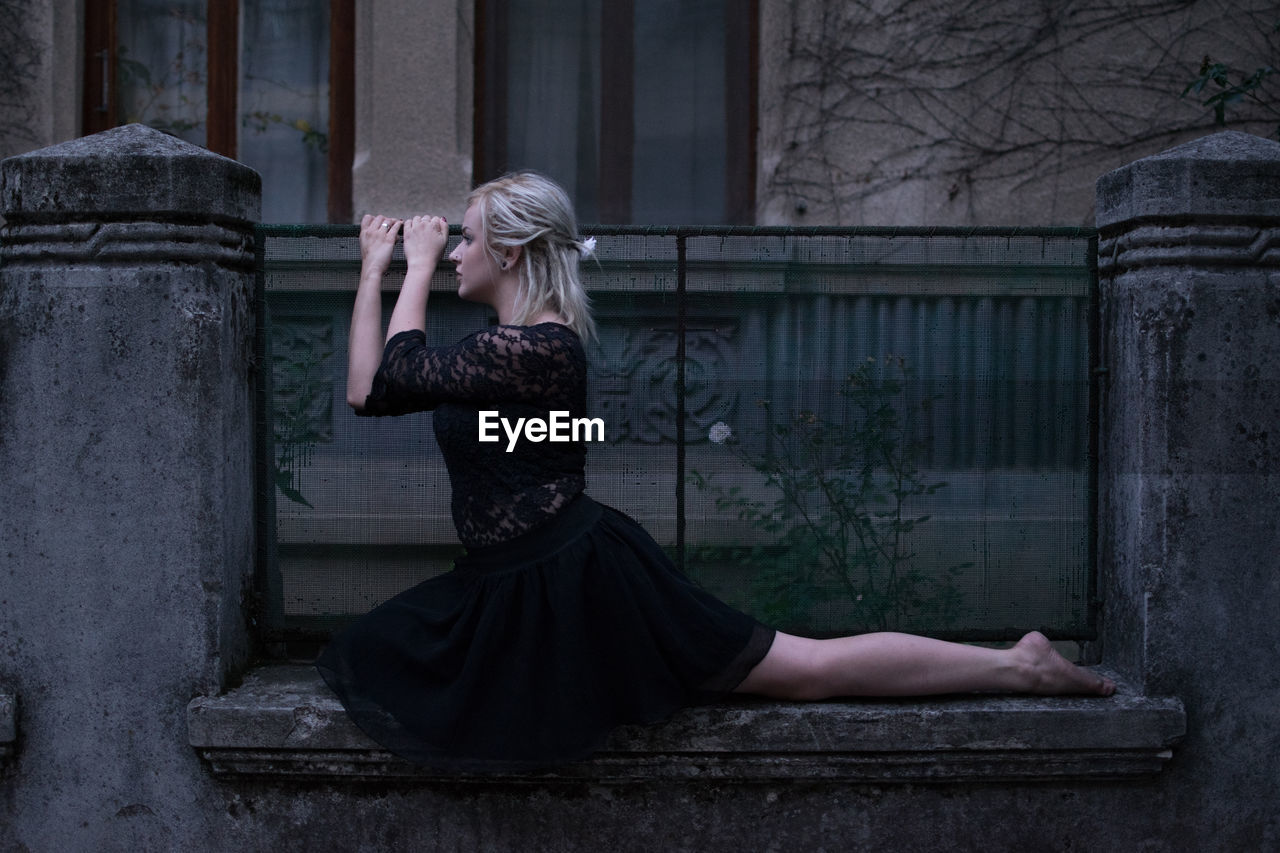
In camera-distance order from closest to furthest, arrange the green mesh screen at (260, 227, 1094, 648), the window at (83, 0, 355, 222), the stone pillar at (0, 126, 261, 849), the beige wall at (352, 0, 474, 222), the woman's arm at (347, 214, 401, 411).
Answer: the woman's arm at (347, 214, 401, 411) → the stone pillar at (0, 126, 261, 849) → the green mesh screen at (260, 227, 1094, 648) → the beige wall at (352, 0, 474, 222) → the window at (83, 0, 355, 222)

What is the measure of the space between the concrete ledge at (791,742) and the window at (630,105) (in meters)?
3.82

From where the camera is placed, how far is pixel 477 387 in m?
2.69

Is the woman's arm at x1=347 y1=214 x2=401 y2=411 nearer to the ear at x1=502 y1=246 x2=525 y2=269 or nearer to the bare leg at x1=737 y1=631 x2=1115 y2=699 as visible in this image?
the ear at x1=502 y1=246 x2=525 y2=269

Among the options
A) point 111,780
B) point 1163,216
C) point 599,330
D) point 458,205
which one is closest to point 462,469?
point 599,330

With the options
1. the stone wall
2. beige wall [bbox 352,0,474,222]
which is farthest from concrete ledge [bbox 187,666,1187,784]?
beige wall [bbox 352,0,474,222]

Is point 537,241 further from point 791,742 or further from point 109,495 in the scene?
point 791,742

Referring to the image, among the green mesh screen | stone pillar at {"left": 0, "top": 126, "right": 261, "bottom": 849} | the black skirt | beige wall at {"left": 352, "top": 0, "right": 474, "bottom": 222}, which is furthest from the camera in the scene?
beige wall at {"left": 352, "top": 0, "right": 474, "bottom": 222}

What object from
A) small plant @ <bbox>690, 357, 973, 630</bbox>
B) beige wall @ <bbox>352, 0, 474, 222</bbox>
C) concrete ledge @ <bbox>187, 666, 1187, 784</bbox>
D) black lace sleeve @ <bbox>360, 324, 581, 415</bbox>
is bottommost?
concrete ledge @ <bbox>187, 666, 1187, 784</bbox>

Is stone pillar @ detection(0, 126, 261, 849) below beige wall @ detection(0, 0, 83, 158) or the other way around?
below

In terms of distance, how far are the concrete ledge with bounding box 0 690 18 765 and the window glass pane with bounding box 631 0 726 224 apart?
13.6 feet

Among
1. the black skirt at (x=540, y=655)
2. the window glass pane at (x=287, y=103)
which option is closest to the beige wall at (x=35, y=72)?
the window glass pane at (x=287, y=103)

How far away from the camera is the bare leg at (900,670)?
2.83 m

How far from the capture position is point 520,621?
8.96ft

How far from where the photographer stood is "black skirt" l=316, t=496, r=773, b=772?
8.78ft
